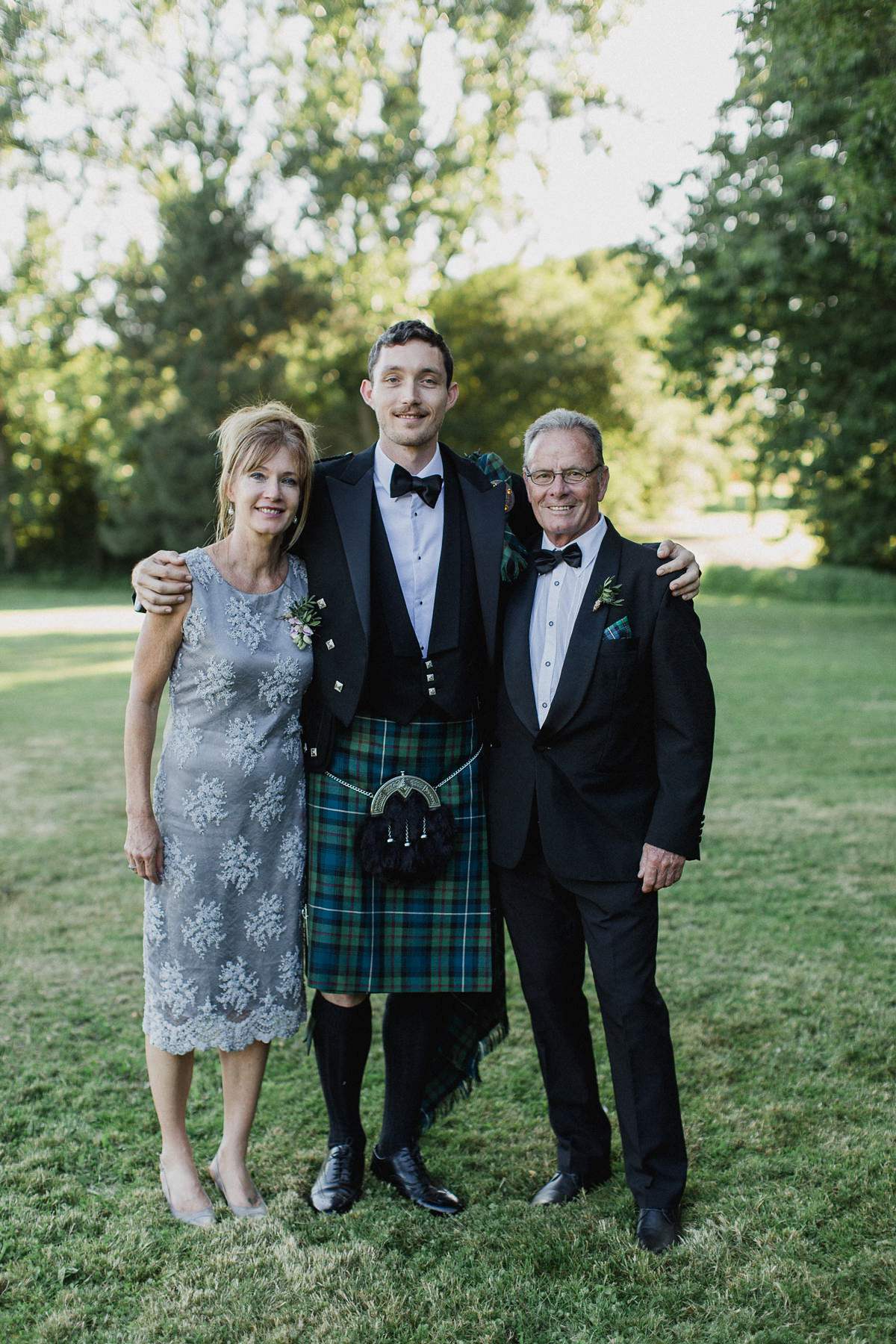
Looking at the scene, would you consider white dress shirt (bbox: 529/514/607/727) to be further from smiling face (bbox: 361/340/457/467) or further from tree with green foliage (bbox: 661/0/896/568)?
tree with green foliage (bbox: 661/0/896/568)

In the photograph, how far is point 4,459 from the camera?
29.3 metres

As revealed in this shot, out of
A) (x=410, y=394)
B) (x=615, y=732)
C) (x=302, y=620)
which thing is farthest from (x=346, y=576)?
(x=615, y=732)

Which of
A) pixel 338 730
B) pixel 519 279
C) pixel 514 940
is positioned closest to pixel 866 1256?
pixel 514 940

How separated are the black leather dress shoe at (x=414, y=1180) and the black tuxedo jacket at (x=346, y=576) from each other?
1064 millimetres

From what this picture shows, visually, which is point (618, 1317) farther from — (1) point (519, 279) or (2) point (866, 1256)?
(1) point (519, 279)

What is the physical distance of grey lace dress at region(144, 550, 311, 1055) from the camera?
8.13ft

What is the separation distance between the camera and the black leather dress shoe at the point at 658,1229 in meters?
2.42

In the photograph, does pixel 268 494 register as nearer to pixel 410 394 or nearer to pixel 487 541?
pixel 410 394

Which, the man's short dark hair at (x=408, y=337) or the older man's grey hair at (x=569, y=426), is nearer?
the older man's grey hair at (x=569, y=426)

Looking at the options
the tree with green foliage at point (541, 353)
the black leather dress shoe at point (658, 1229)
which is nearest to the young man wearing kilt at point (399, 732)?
the black leather dress shoe at point (658, 1229)

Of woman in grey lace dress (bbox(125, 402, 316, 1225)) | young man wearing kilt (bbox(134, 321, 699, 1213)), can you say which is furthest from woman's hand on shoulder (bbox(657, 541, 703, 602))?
woman in grey lace dress (bbox(125, 402, 316, 1225))

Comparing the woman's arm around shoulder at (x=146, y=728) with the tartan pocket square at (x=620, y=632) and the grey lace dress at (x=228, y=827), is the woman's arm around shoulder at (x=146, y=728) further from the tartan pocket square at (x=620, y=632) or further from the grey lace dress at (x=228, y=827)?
the tartan pocket square at (x=620, y=632)

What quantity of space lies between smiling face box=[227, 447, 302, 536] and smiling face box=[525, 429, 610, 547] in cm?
57

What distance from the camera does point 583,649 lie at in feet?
8.06
